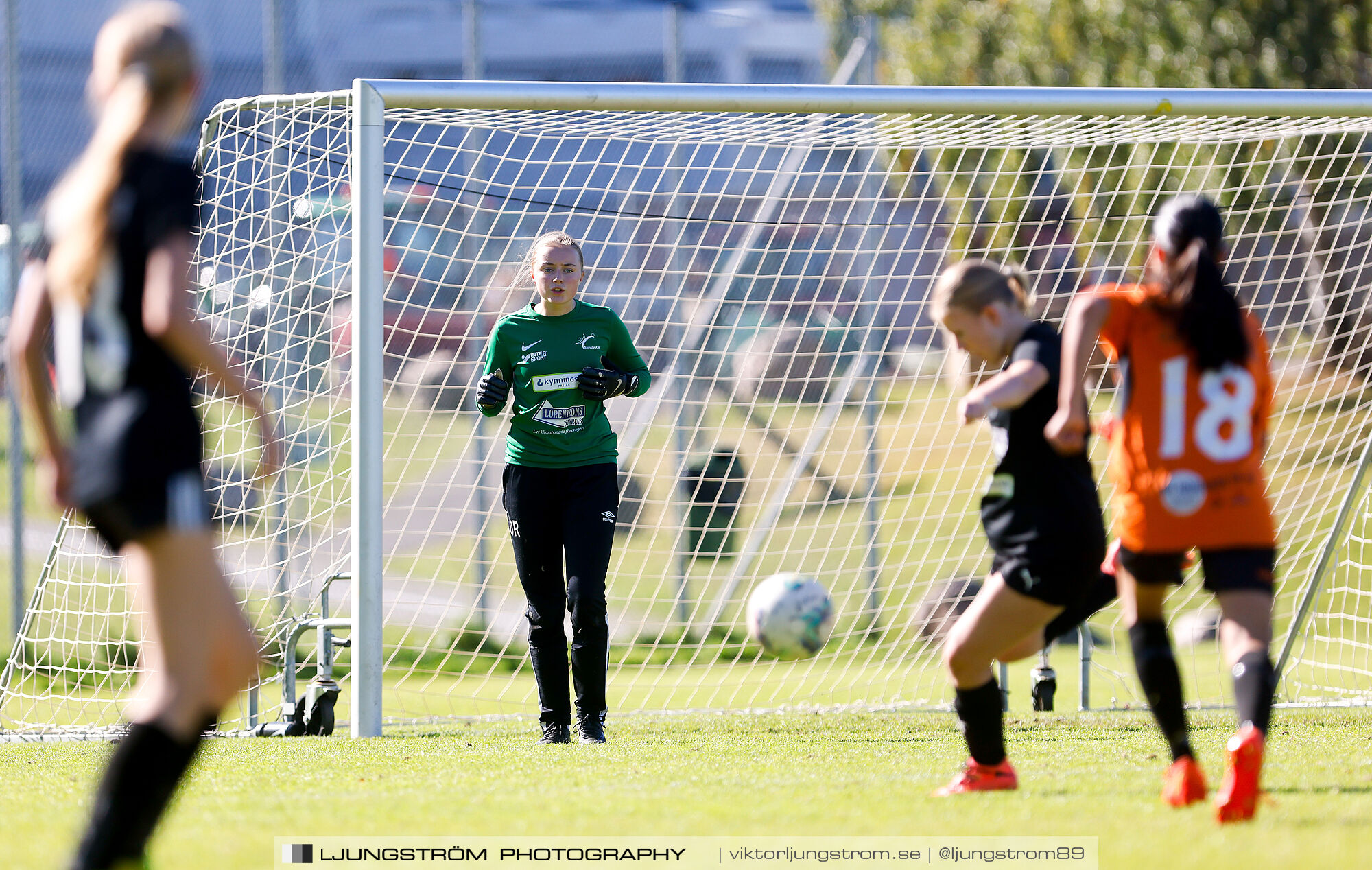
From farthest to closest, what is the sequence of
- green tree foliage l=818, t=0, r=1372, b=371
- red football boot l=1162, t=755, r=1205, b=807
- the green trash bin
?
1. green tree foliage l=818, t=0, r=1372, b=371
2. the green trash bin
3. red football boot l=1162, t=755, r=1205, b=807

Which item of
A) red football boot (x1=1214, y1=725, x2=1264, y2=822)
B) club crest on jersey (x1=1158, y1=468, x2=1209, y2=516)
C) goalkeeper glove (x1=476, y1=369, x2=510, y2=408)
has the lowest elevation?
red football boot (x1=1214, y1=725, x2=1264, y2=822)

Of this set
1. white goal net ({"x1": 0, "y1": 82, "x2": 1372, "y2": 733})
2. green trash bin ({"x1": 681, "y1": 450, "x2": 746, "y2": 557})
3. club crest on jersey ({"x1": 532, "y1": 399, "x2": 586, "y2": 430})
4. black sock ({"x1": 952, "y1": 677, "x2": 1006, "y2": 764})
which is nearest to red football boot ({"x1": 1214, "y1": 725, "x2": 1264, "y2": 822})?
black sock ({"x1": 952, "y1": 677, "x2": 1006, "y2": 764})

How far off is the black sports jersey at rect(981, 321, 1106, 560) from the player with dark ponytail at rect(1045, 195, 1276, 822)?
0.16m

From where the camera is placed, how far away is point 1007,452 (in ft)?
10.7

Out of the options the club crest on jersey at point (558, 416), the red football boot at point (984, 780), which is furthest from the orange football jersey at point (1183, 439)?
the club crest on jersey at point (558, 416)

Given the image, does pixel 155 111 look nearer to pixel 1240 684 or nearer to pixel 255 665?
pixel 255 665

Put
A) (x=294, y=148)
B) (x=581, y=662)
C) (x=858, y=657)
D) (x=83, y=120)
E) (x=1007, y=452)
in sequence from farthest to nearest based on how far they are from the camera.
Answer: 1. (x=83, y=120)
2. (x=858, y=657)
3. (x=294, y=148)
4. (x=581, y=662)
5. (x=1007, y=452)

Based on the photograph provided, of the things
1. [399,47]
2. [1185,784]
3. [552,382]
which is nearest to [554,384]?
[552,382]

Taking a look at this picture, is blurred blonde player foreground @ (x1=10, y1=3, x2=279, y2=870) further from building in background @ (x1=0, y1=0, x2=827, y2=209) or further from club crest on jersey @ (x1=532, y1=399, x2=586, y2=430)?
building in background @ (x1=0, y1=0, x2=827, y2=209)

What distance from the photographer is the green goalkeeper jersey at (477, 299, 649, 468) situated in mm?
4758

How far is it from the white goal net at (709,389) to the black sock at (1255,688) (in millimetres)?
1048

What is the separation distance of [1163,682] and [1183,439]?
0.61 m

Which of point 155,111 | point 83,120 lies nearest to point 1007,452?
point 155,111

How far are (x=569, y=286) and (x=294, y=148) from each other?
1.83 m
